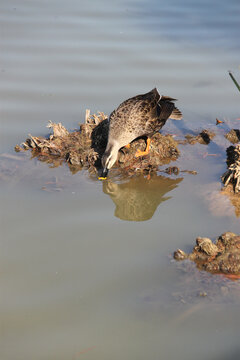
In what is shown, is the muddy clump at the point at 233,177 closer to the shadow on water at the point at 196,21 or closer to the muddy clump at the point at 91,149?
the muddy clump at the point at 91,149

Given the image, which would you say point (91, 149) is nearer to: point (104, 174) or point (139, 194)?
point (104, 174)

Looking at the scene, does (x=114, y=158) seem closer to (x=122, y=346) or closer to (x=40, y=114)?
(x=40, y=114)


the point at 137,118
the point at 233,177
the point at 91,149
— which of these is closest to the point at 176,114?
the point at 137,118

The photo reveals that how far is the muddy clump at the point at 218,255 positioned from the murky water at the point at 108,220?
12 cm

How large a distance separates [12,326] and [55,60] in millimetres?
6063

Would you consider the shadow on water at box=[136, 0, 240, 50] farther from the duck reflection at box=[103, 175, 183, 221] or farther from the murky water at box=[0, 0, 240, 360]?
the duck reflection at box=[103, 175, 183, 221]

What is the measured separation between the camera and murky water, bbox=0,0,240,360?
2.79 meters

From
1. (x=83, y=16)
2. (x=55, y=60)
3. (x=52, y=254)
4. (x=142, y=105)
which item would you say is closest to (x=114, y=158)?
(x=142, y=105)

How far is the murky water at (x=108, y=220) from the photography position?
2.79 m

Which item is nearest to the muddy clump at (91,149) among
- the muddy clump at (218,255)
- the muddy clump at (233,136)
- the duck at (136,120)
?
the duck at (136,120)

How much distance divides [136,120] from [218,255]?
2380 millimetres

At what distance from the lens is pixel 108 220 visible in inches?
161

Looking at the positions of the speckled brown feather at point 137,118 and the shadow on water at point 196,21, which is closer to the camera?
the speckled brown feather at point 137,118

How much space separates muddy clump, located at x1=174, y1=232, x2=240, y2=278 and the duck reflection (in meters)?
0.78
